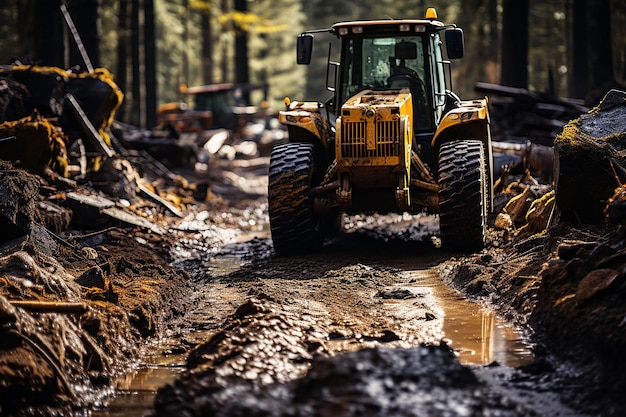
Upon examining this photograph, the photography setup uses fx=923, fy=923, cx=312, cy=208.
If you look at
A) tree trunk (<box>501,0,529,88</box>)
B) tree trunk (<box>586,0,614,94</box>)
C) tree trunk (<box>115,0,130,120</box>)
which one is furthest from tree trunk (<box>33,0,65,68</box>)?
tree trunk (<box>586,0,614,94</box>)

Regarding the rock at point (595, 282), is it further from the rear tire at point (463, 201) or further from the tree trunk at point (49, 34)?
the tree trunk at point (49, 34)

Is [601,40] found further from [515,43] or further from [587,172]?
[587,172]

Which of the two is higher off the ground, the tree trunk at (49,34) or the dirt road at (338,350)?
the tree trunk at (49,34)

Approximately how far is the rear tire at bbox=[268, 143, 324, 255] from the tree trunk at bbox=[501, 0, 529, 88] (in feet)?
35.9

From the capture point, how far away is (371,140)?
11422 millimetres

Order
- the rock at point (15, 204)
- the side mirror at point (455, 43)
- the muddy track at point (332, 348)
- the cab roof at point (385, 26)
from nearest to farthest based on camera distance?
1. the muddy track at point (332, 348)
2. the rock at point (15, 204)
3. the side mirror at point (455, 43)
4. the cab roof at point (385, 26)

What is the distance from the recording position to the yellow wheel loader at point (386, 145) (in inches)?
449

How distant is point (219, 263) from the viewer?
12.3 meters

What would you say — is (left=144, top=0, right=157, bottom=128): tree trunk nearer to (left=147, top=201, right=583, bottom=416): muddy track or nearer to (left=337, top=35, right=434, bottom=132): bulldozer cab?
(left=337, top=35, right=434, bottom=132): bulldozer cab

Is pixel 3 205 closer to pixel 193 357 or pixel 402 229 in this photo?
pixel 193 357

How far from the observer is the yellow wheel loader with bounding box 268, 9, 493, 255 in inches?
449

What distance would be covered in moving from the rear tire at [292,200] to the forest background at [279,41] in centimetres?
289

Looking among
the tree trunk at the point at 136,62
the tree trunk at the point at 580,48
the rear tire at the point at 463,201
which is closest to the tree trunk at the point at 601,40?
the tree trunk at the point at 580,48

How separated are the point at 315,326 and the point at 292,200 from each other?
13.8 feet
